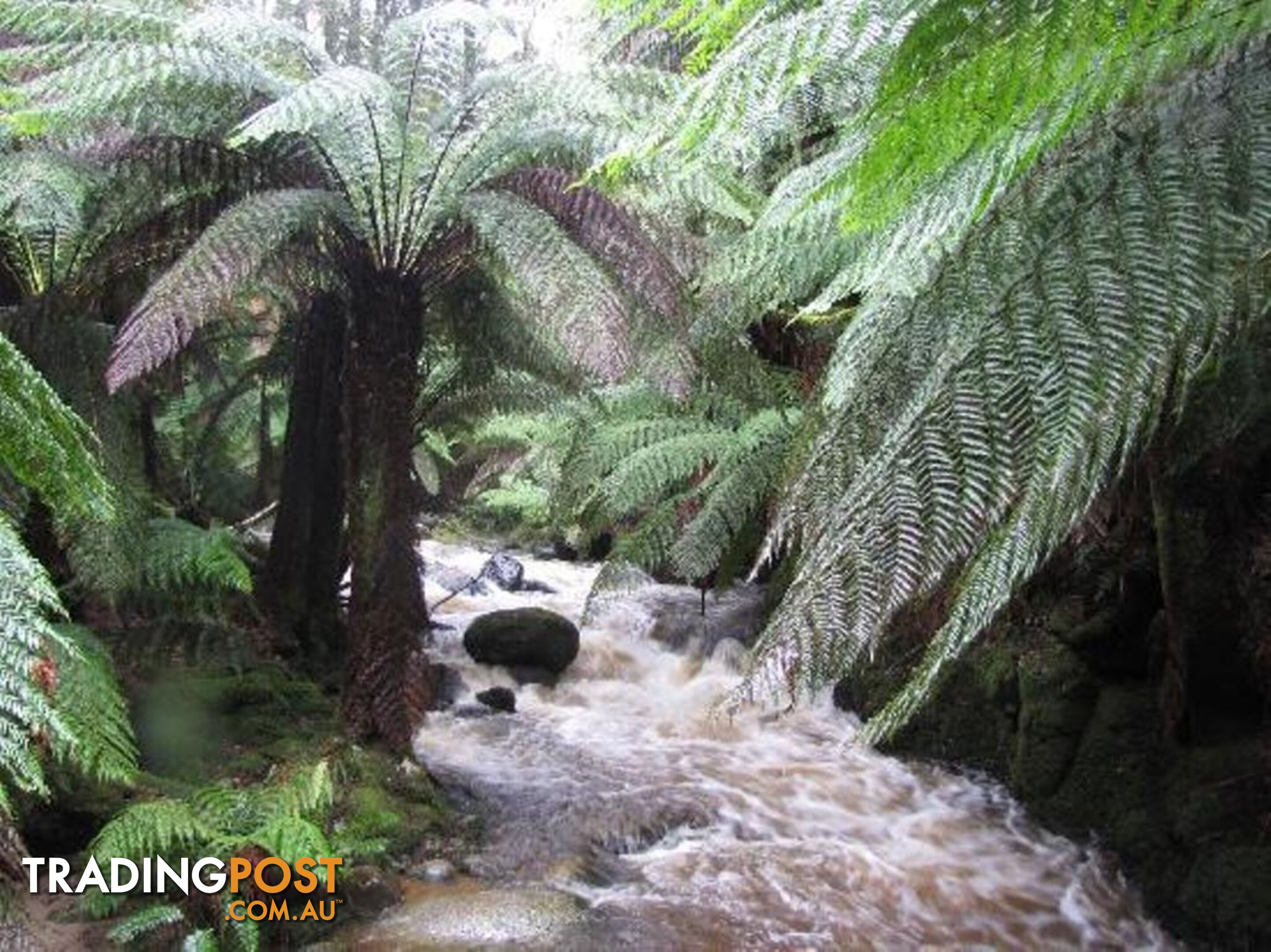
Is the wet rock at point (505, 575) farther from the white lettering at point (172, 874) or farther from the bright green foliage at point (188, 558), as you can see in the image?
the white lettering at point (172, 874)

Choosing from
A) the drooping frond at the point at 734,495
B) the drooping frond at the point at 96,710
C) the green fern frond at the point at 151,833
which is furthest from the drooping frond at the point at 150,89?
the drooping frond at the point at 734,495

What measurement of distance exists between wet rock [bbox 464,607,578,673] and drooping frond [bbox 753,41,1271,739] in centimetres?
530

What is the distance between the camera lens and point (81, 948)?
2461 millimetres

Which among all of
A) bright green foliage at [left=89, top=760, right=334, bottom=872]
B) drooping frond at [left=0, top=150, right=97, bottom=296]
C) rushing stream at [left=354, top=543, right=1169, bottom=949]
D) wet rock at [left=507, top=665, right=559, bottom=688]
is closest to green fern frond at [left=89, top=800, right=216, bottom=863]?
bright green foliage at [left=89, top=760, right=334, bottom=872]

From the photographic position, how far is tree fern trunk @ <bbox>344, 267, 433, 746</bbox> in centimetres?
366

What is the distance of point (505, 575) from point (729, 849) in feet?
17.6

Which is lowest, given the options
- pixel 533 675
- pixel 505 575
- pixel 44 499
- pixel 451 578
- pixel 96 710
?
pixel 451 578

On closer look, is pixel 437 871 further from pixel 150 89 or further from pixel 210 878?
pixel 150 89

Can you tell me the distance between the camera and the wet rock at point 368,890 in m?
2.89

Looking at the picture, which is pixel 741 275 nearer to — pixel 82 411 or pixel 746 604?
pixel 82 411

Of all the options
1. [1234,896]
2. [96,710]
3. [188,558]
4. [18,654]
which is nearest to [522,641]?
[188,558]

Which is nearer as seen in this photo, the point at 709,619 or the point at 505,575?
the point at 709,619

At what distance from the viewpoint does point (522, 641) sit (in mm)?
5918

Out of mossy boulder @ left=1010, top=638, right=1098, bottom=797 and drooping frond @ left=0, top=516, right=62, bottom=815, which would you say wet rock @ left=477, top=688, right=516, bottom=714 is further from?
drooping frond @ left=0, top=516, right=62, bottom=815
